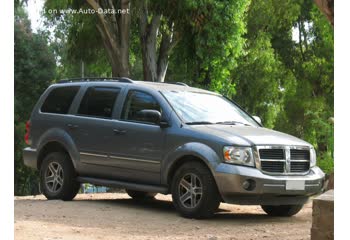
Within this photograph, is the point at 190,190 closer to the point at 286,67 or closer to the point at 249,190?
the point at 249,190

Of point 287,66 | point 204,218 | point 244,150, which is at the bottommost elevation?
point 204,218

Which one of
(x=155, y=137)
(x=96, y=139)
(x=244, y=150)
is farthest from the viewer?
(x=96, y=139)

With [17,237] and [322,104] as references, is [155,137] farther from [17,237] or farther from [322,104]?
[322,104]

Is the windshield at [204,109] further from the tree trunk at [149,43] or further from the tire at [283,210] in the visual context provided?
the tree trunk at [149,43]

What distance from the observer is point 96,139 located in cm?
1070

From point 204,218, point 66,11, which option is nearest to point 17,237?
point 204,218

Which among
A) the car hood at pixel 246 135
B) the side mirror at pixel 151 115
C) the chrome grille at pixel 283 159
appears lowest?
the chrome grille at pixel 283 159

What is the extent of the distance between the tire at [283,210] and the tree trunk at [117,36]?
969 cm

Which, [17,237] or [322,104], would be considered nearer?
[17,237]

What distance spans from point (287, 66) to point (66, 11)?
57.5 ft

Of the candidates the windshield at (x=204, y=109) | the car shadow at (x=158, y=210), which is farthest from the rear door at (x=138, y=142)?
the car shadow at (x=158, y=210)

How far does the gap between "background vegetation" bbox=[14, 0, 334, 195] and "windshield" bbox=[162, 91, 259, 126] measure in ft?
23.8

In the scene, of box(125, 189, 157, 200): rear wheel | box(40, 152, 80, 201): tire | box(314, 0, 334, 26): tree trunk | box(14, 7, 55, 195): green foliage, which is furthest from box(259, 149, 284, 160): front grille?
box(14, 7, 55, 195): green foliage

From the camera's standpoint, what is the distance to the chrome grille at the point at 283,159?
9.27m
